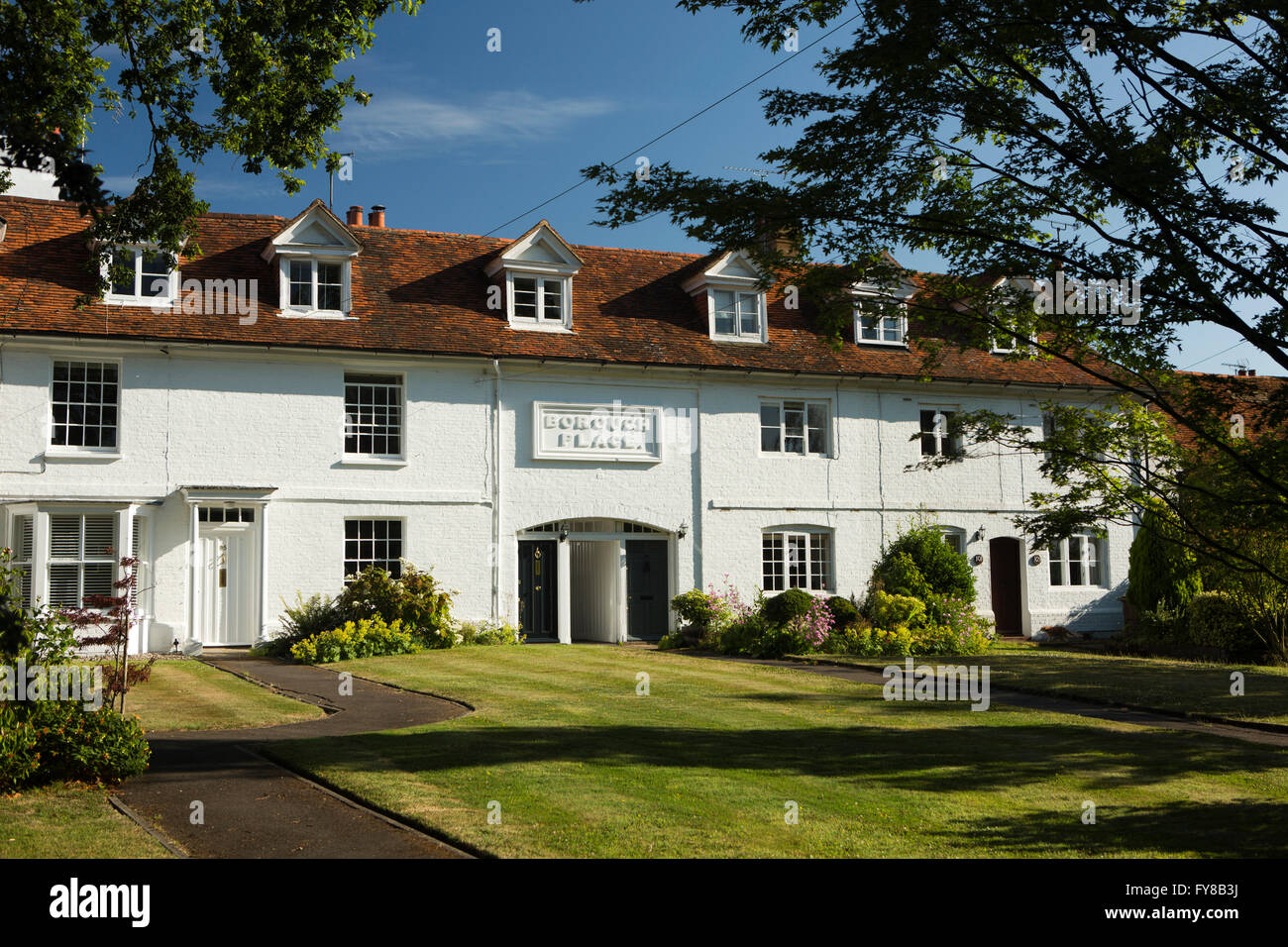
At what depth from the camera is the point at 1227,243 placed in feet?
31.6

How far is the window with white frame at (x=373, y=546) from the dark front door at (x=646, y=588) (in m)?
5.26

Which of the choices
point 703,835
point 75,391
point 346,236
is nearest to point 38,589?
point 75,391

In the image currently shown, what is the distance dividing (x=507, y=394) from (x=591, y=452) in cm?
231

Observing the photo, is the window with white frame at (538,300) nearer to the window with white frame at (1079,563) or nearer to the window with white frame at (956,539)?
the window with white frame at (956,539)

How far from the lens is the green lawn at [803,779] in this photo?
7594 millimetres

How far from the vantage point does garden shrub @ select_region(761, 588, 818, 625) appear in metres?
22.2

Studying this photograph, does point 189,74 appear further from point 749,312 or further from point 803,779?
point 749,312

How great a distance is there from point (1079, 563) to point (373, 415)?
1873cm

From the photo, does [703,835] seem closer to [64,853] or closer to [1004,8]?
[64,853]

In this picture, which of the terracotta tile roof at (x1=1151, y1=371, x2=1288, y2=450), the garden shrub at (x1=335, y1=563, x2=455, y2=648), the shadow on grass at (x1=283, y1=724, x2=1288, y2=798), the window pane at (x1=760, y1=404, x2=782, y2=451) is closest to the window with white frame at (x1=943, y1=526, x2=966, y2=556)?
the window pane at (x1=760, y1=404, x2=782, y2=451)

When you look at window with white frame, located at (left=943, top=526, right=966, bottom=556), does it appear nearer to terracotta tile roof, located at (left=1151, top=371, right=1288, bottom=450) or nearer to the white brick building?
the white brick building

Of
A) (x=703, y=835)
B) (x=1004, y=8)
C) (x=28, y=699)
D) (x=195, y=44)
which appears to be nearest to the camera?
(x=703, y=835)

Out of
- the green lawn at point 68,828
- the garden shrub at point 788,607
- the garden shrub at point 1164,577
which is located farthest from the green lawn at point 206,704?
the garden shrub at point 1164,577

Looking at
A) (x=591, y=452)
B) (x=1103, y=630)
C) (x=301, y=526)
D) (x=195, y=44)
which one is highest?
(x=195, y=44)
